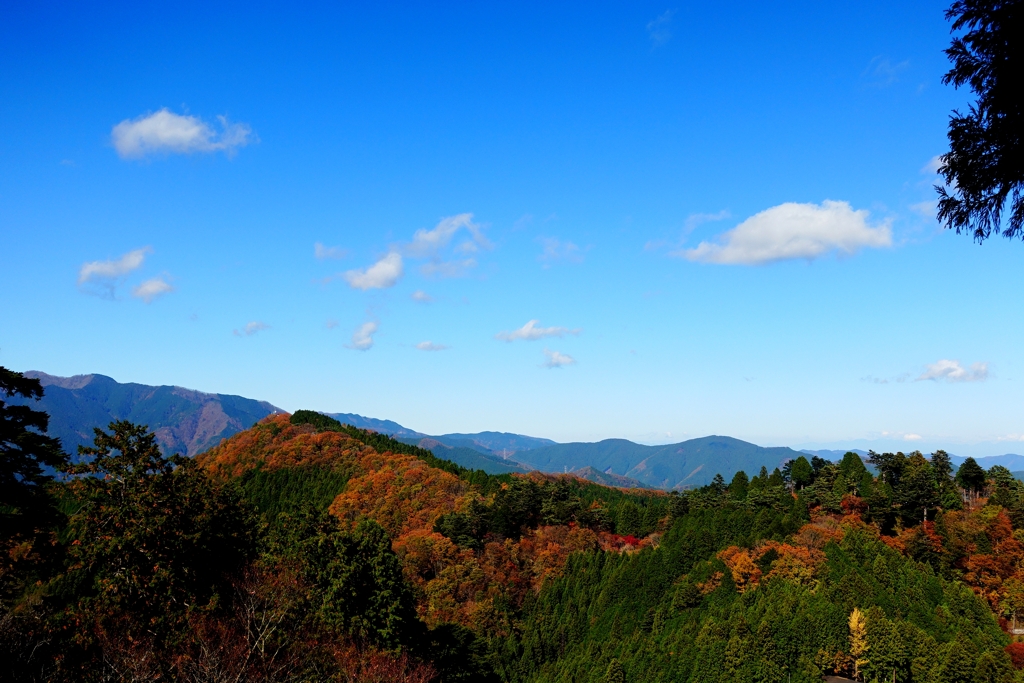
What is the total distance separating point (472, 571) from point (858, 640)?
33573 millimetres

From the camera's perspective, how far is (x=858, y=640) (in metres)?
52.1

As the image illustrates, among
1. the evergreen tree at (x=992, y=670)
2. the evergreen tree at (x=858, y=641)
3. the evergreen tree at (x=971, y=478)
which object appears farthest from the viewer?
the evergreen tree at (x=971, y=478)

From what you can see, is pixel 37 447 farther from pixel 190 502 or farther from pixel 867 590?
pixel 867 590

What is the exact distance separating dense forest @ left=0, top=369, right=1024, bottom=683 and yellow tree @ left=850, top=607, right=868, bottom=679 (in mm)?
219

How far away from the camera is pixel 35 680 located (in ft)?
49.9

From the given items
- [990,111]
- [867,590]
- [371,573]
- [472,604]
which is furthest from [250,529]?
[867,590]

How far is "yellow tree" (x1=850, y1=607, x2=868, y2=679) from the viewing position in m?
51.4

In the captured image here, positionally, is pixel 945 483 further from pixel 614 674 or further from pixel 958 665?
pixel 614 674

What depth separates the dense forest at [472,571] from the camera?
1989 cm

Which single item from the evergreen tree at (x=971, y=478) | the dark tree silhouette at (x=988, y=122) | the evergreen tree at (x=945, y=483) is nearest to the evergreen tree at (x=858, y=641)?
the evergreen tree at (x=945, y=483)

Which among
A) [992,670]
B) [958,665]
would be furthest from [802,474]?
[992,670]

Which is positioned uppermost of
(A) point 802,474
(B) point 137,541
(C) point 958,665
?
(A) point 802,474

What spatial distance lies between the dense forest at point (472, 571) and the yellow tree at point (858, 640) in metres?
0.22

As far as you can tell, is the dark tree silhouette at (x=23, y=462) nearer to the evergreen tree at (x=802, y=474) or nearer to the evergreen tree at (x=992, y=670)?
the evergreen tree at (x=992, y=670)
